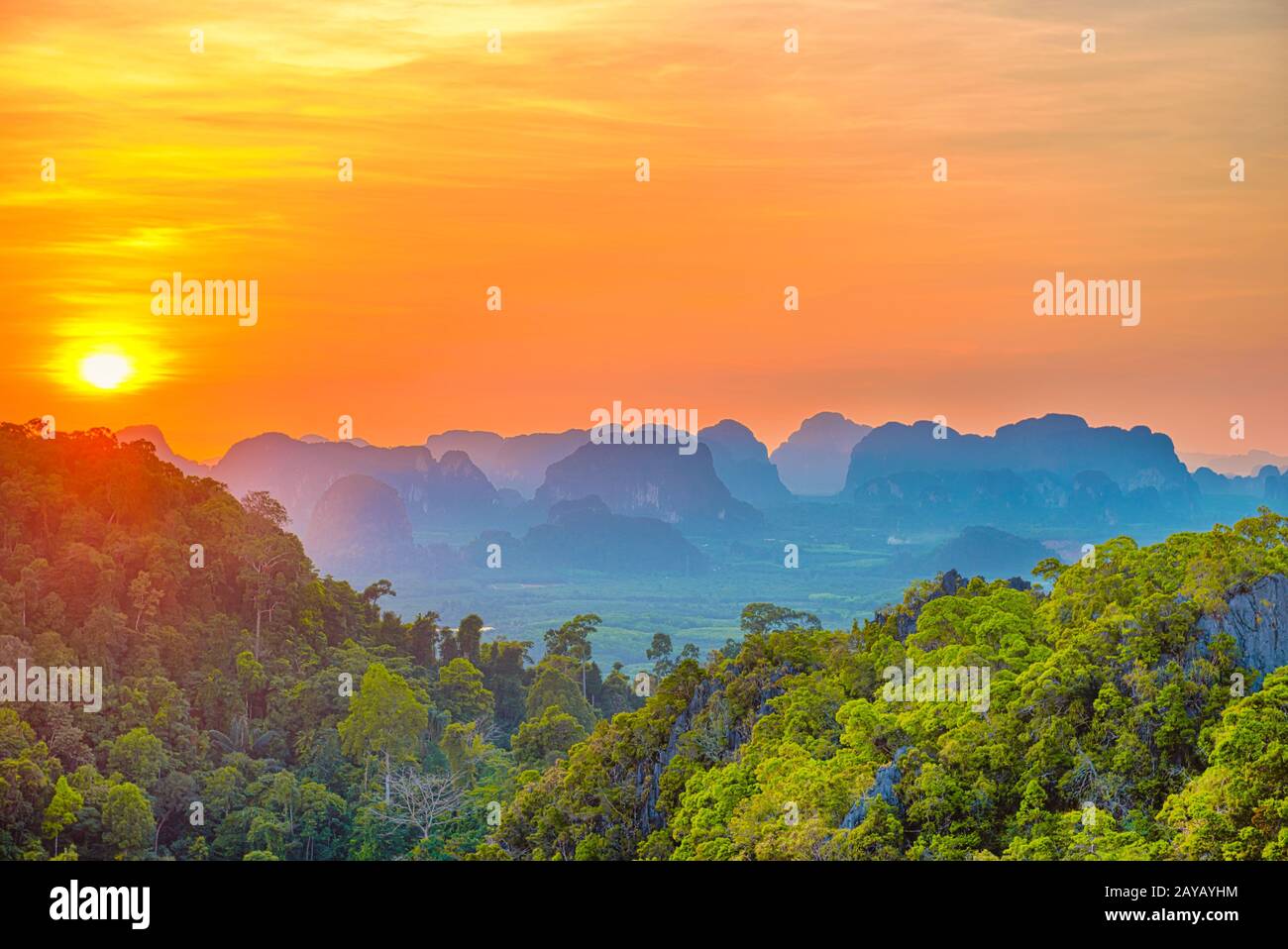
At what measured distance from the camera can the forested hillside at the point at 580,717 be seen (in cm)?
1077

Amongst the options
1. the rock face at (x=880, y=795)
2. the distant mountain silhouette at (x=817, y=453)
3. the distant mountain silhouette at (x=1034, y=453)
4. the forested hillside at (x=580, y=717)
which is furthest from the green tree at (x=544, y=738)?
the distant mountain silhouette at (x=817, y=453)

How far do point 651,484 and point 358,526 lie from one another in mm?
30200

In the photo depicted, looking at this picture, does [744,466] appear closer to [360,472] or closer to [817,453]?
[817,453]

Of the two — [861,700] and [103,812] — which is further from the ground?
[861,700]

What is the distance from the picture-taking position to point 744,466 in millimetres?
143875

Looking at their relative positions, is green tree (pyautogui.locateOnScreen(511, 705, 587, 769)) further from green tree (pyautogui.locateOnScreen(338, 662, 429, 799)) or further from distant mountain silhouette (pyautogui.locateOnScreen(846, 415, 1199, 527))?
distant mountain silhouette (pyautogui.locateOnScreen(846, 415, 1199, 527))

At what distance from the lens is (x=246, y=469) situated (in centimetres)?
11444

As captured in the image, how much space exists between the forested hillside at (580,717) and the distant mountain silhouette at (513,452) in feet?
384

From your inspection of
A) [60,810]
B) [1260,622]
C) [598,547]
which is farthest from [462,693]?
[598,547]

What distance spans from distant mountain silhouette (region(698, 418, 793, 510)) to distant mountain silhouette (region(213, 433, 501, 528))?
2605 centimetres

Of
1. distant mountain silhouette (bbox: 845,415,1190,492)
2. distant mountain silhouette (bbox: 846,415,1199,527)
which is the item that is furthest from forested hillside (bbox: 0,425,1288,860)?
distant mountain silhouette (bbox: 845,415,1190,492)

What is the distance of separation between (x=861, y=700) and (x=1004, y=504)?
114352 millimetres
